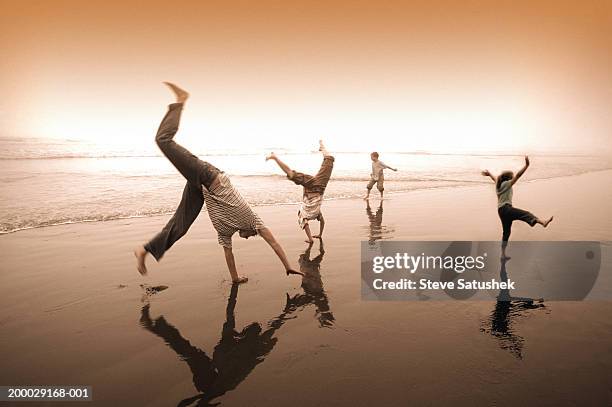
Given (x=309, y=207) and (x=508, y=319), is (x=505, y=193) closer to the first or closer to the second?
(x=508, y=319)

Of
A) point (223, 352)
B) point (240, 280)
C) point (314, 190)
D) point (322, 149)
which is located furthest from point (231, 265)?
point (322, 149)

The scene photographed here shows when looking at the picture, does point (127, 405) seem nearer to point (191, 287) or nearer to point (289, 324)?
point (289, 324)

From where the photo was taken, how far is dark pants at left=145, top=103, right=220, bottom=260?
14.8 feet

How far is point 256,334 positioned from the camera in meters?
3.81

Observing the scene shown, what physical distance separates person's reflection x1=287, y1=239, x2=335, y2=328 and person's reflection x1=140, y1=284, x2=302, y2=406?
346mm

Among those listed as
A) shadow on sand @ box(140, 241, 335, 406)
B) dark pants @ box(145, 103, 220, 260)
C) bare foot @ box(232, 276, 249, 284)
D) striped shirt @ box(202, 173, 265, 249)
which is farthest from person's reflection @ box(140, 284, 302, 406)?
striped shirt @ box(202, 173, 265, 249)

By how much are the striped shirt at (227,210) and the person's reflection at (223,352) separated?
1.24 metres

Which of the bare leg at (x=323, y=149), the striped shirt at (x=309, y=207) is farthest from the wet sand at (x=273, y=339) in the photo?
the bare leg at (x=323, y=149)

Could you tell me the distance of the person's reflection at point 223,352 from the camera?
9.69 ft

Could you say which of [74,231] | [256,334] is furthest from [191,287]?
[74,231]

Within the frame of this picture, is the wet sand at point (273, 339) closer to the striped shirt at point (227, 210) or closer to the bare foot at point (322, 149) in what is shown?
the striped shirt at point (227, 210)

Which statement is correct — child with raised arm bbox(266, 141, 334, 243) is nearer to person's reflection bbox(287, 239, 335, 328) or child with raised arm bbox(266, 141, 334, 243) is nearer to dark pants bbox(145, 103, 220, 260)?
person's reflection bbox(287, 239, 335, 328)

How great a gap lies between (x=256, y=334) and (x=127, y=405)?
1343 millimetres

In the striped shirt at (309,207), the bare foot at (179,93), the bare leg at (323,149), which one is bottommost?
the striped shirt at (309,207)
